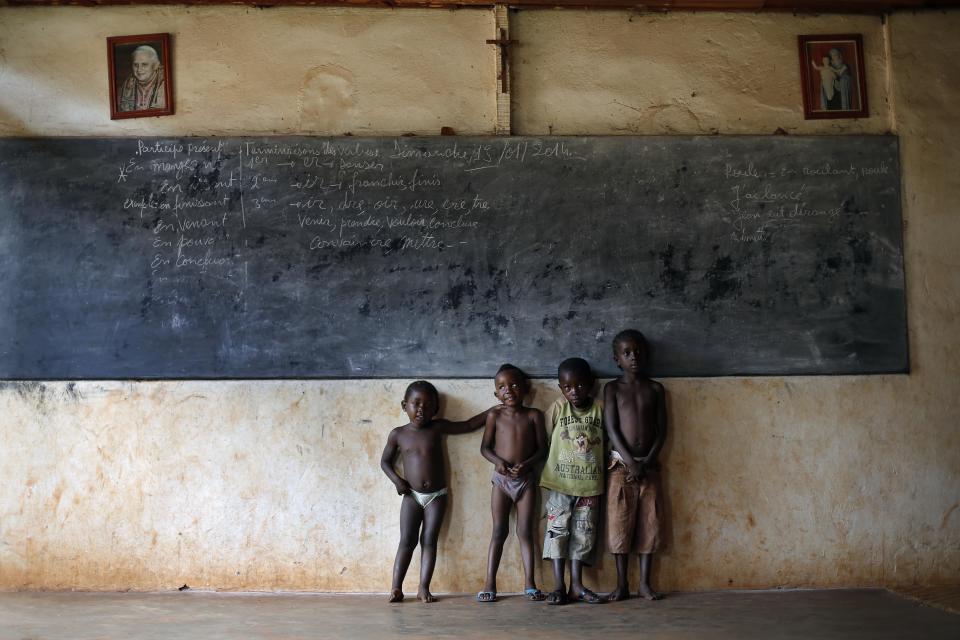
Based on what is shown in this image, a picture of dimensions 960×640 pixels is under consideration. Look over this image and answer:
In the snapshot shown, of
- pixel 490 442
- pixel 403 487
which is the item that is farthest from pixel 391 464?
pixel 490 442

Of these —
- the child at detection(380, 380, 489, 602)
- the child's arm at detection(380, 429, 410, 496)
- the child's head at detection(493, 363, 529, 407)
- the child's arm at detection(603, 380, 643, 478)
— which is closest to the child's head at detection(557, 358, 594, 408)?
the child's arm at detection(603, 380, 643, 478)

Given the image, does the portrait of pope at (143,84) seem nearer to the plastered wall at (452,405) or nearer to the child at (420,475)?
the plastered wall at (452,405)

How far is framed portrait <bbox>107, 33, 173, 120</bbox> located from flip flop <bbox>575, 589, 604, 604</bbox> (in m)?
3.41

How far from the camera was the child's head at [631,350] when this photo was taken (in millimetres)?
4148

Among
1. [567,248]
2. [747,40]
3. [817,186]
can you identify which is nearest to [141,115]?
[567,248]

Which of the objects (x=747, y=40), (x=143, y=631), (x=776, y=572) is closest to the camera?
(x=143, y=631)

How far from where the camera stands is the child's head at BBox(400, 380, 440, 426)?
13.4 feet

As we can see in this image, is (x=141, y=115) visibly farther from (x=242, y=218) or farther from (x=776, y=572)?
(x=776, y=572)

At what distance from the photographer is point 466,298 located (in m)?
4.31

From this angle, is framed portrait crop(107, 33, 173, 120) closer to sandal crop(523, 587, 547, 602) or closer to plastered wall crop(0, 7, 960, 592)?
plastered wall crop(0, 7, 960, 592)

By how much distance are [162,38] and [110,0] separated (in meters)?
0.36

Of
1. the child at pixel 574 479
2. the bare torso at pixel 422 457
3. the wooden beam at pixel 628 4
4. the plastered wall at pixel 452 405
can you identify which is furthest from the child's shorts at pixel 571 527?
the wooden beam at pixel 628 4

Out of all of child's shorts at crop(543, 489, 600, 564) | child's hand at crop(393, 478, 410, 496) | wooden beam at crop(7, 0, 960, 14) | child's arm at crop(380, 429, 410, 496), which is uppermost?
wooden beam at crop(7, 0, 960, 14)

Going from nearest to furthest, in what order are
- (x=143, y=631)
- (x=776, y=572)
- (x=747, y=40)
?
(x=143, y=631), (x=776, y=572), (x=747, y=40)
